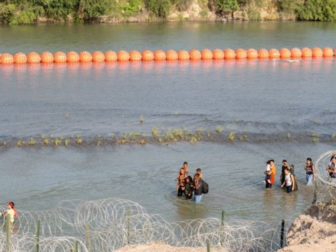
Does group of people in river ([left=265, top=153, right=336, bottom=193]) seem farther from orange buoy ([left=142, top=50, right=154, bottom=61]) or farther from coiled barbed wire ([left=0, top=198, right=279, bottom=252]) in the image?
orange buoy ([left=142, top=50, right=154, bottom=61])

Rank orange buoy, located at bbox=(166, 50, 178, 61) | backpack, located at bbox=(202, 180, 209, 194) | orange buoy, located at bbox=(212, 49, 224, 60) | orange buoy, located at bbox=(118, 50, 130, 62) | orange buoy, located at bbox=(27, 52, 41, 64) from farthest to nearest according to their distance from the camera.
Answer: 1. orange buoy, located at bbox=(212, 49, 224, 60)
2. orange buoy, located at bbox=(166, 50, 178, 61)
3. orange buoy, located at bbox=(118, 50, 130, 62)
4. orange buoy, located at bbox=(27, 52, 41, 64)
5. backpack, located at bbox=(202, 180, 209, 194)

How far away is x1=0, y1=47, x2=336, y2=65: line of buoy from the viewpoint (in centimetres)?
4434

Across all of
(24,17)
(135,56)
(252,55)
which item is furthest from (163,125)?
(24,17)

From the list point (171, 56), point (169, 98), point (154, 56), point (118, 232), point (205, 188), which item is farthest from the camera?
point (171, 56)

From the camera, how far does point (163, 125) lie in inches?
Result: 1195

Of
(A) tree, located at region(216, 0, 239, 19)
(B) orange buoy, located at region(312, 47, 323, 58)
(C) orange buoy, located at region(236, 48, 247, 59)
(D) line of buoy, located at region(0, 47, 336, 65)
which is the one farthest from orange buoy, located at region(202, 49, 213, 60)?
(A) tree, located at region(216, 0, 239, 19)

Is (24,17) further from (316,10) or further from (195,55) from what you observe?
(316,10)

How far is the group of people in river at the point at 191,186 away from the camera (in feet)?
67.3

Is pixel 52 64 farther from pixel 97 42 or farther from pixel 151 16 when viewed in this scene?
pixel 151 16

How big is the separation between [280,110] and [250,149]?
23.9ft

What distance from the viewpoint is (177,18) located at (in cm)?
7306

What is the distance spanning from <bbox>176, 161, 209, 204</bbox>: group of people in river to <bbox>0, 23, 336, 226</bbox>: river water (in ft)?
1.01

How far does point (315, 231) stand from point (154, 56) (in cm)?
3232

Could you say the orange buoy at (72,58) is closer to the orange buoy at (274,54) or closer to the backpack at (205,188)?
the orange buoy at (274,54)
